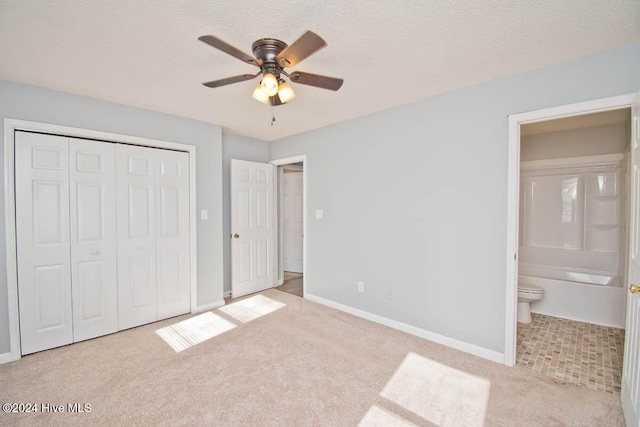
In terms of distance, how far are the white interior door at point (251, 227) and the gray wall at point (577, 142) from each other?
3883 mm

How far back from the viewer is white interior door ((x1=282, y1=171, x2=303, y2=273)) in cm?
568

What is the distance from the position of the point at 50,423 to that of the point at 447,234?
3.21m

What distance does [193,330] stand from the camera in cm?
296

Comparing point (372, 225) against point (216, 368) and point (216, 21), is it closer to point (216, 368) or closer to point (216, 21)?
point (216, 368)

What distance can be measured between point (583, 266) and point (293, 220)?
4.63 m

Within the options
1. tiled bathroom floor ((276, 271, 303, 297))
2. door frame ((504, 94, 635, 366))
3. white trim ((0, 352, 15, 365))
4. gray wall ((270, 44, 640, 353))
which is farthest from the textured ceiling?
tiled bathroom floor ((276, 271, 303, 297))

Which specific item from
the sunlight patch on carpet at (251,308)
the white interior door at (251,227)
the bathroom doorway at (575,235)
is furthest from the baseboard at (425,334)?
the white interior door at (251,227)

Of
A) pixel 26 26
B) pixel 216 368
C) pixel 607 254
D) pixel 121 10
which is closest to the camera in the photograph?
pixel 121 10

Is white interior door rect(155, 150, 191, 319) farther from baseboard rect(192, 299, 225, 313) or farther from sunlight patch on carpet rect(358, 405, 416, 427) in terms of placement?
sunlight patch on carpet rect(358, 405, 416, 427)

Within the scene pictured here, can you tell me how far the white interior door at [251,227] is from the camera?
157 inches

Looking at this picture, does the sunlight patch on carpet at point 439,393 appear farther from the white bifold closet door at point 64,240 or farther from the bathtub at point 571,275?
the white bifold closet door at point 64,240

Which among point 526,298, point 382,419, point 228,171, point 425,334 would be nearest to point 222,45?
point 382,419

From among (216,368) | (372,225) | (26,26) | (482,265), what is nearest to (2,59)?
(26,26)

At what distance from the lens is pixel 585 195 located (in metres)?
3.81
